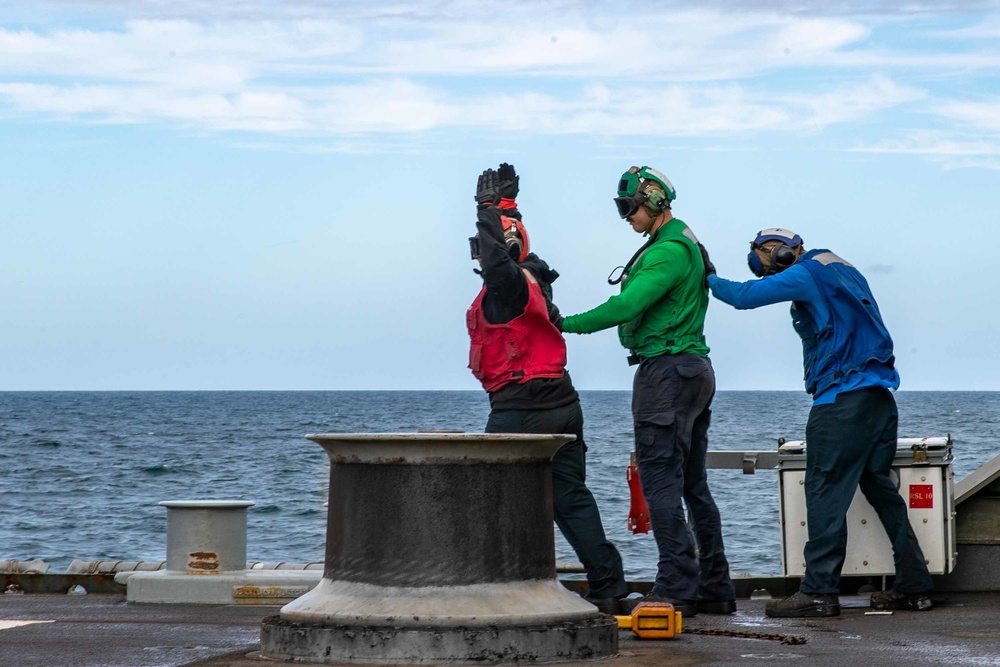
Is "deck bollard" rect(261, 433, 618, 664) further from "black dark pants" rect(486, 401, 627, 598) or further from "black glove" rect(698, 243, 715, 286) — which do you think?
"black glove" rect(698, 243, 715, 286)

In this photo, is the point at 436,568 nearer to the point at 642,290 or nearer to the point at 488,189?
the point at 642,290

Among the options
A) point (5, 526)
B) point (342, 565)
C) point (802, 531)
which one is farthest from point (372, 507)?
point (5, 526)

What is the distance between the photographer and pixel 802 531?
787 centimetres

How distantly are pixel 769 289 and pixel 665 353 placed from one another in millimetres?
536

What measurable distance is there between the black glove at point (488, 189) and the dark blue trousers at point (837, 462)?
178 centimetres

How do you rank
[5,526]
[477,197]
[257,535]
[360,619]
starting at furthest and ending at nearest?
[5,526] → [257,535] → [477,197] → [360,619]

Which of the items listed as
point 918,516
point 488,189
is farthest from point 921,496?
point 488,189

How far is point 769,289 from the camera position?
7012 mm

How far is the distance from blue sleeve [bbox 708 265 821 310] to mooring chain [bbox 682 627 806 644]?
1.47 metres

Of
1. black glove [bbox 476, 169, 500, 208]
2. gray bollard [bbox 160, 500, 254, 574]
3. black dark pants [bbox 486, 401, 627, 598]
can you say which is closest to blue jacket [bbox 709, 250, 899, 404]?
black dark pants [bbox 486, 401, 627, 598]

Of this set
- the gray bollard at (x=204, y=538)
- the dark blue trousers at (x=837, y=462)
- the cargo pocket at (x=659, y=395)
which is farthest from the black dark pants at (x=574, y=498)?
the gray bollard at (x=204, y=538)

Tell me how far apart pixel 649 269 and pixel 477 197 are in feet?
2.68

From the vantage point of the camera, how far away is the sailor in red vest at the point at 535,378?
692cm

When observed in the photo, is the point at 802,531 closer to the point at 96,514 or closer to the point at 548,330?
the point at 548,330
